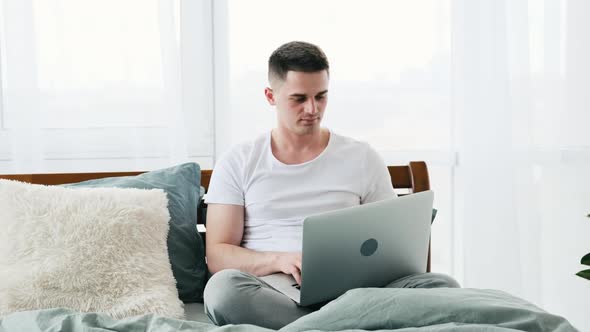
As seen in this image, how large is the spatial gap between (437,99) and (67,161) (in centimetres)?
147

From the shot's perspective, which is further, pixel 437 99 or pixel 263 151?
pixel 437 99

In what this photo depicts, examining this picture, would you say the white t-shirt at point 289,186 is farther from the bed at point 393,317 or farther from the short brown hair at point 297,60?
the bed at point 393,317

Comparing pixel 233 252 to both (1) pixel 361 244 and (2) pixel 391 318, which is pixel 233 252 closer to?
(1) pixel 361 244

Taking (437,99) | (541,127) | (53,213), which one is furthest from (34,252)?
(541,127)

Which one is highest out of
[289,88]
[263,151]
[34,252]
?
[289,88]

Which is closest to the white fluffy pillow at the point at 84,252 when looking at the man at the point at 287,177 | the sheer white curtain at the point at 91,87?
the man at the point at 287,177

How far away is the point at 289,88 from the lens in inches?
85.0

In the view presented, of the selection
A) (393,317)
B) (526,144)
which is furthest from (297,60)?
(526,144)

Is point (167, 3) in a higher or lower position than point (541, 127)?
higher

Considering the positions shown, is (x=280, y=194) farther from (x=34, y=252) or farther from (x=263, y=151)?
(x=34, y=252)

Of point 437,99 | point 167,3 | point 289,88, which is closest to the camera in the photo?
point 289,88

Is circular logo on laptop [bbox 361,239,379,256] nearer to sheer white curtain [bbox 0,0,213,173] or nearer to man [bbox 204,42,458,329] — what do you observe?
man [bbox 204,42,458,329]

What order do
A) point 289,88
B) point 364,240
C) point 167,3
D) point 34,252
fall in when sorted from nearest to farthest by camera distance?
point 364,240 → point 34,252 → point 289,88 → point 167,3

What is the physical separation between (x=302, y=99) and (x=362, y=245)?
1.97ft
